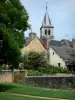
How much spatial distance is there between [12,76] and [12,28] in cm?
1400

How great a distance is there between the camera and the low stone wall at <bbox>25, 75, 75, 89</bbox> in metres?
36.3

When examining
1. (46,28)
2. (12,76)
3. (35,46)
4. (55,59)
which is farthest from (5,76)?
(46,28)

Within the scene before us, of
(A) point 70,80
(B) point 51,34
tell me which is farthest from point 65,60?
(B) point 51,34

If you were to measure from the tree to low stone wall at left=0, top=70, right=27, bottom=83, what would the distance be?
1030 centimetres

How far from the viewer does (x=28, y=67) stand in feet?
212

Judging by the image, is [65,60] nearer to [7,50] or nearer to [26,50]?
[26,50]

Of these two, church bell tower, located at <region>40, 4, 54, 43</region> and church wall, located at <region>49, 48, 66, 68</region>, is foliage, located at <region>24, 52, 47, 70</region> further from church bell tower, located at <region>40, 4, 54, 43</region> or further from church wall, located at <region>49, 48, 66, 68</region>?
church bell tower, located at <region>40, 4, 54, 43</region>

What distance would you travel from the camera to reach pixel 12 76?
A: 43.8 meters

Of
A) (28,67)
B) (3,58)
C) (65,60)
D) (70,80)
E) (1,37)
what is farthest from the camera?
(65,60)

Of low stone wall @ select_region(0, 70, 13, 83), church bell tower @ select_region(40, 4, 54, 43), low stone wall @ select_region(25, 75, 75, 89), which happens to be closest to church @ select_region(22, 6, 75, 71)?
low stone wall @ select_region(0, 70, 13, 83)

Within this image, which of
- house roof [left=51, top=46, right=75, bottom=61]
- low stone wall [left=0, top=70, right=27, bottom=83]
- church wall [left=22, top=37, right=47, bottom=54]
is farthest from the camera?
church wall [left=22, top=37, right=47, bottom=54]

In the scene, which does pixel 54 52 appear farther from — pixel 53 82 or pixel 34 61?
pixel 53 82

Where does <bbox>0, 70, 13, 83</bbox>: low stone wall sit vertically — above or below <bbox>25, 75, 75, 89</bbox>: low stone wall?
above

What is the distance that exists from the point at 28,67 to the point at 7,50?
1353 inches
